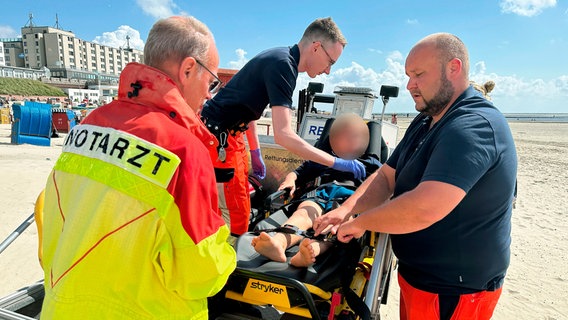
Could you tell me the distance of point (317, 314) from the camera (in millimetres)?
1840

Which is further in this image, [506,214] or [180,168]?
[506,214]

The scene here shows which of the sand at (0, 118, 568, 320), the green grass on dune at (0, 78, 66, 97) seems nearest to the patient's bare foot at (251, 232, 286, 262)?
the sand at (0, 118, 568, 320)

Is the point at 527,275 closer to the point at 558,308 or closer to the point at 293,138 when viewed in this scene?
the point at 558,308

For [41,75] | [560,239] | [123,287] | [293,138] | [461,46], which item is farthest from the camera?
[41,75]

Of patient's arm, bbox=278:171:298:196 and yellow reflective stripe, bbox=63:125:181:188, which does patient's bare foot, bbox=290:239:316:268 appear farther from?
patient's arm, bbox=278:171:298:196

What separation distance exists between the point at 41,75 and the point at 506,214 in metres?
95.5

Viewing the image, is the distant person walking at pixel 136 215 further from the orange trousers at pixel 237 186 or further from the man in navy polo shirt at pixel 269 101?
the orange trousers at pixel 237 186

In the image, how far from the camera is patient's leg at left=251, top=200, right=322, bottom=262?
6.60ft

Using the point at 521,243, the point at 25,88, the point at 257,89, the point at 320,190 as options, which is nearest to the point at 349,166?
the point at 320,190

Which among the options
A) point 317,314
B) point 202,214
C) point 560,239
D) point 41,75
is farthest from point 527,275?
point 41,75

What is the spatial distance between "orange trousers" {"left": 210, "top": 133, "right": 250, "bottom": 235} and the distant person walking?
69.4 inches

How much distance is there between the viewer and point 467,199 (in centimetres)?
155

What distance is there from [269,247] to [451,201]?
100 cm

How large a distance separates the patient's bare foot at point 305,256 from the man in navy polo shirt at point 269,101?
722 mm
